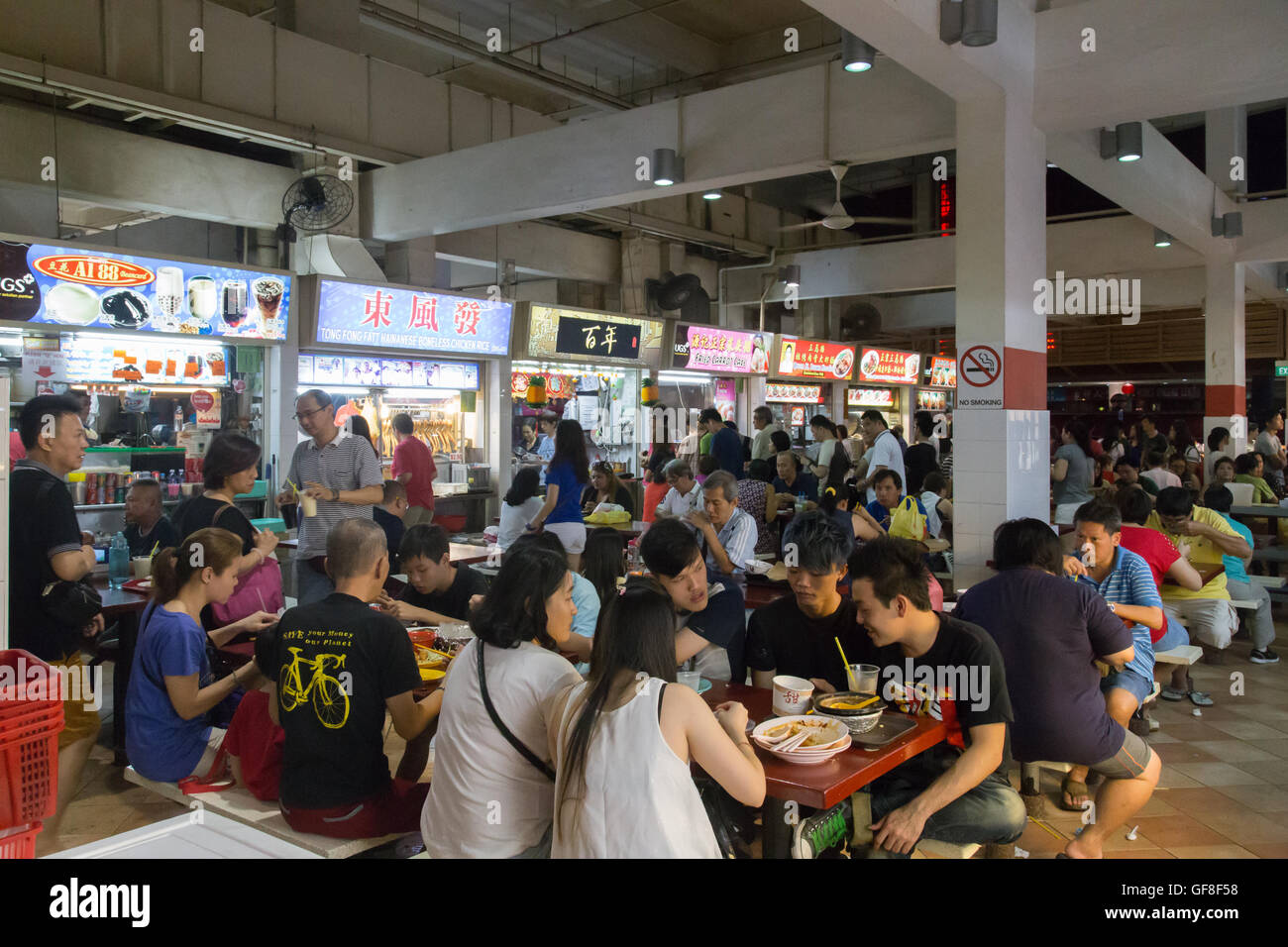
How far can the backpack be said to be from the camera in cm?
621

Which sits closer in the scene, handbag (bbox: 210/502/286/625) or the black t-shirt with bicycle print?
the black t-shirt with bicycle print

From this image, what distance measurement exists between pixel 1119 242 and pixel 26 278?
1005 centimetres

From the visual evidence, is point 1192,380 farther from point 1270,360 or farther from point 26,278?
point 26,278

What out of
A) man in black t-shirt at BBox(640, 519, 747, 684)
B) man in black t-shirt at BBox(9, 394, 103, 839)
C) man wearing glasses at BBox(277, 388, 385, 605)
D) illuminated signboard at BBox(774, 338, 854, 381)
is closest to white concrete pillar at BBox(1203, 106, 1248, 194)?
illuminated signboard at BBox(774, 338, 854, 381)

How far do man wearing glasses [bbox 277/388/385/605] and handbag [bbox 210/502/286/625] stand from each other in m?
0.58

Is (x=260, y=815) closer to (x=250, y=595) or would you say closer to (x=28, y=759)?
(x=28, y=759)

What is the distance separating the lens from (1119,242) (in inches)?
396

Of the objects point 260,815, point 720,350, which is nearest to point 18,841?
point 260,815

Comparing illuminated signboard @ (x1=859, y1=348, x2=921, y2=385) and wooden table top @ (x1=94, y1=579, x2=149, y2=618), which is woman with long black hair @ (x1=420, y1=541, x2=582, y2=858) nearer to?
wooden table top @ (x1=94, y1=579, x2=149, y2=618)

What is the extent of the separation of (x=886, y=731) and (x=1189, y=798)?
2.30 m

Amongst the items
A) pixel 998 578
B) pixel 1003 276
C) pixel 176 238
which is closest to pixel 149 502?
pixel 998 578

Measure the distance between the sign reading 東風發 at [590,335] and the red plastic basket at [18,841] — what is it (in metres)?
7.63

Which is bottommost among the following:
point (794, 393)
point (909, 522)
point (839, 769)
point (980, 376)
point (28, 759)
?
point (839, 769)

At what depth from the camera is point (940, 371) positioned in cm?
1627
